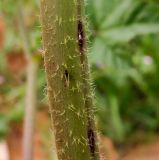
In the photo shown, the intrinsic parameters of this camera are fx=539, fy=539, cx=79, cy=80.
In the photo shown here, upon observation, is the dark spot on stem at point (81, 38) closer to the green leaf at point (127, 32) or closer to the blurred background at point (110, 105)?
the green leaf at point (127, 32)

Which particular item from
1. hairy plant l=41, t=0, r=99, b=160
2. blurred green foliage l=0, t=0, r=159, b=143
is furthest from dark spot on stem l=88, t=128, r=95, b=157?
blurred green foliage l=0, t=0, r=159, b=143

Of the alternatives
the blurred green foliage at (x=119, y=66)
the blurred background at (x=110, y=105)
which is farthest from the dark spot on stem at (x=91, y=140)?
the blurred background at (x=110, y=105)

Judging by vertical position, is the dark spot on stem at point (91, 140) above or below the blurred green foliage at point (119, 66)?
below

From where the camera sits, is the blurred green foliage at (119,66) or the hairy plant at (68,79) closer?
the hairy plant at (68,79)

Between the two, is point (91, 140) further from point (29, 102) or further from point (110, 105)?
point (110, 105)

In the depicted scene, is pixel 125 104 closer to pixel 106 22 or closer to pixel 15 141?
pixel 15 141

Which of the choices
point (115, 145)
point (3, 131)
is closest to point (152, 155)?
point (115, 145)
